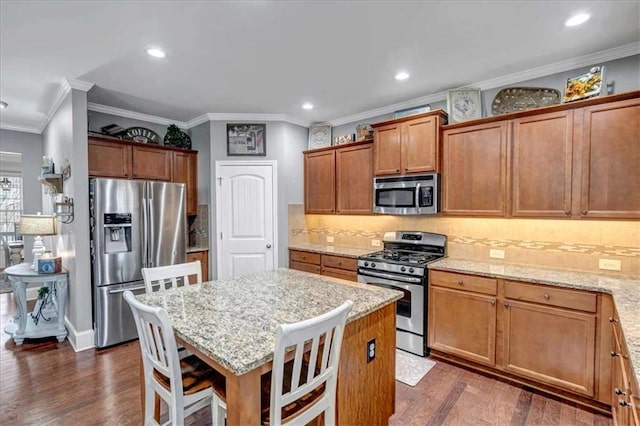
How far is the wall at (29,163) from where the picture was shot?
15.9 feet

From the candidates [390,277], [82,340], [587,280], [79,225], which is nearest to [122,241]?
[79,225]

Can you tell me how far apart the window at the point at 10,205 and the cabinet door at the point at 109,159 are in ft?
15.7

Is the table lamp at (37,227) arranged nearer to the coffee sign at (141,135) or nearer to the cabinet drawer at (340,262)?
the coffee sign at (141,135)

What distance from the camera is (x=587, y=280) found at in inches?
93.5

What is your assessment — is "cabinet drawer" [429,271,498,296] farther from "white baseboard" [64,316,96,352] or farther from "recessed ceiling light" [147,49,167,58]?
"white baseboard" [64,316,96,352]

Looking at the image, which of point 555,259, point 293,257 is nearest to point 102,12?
point 293,257

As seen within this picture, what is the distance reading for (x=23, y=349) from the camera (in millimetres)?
3242

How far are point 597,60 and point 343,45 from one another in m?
2.14

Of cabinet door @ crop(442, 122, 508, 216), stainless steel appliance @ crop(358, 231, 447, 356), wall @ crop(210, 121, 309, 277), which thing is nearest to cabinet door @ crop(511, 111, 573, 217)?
cabinet door @ crop(442, 122, 508, 216)

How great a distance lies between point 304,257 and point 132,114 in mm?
2991

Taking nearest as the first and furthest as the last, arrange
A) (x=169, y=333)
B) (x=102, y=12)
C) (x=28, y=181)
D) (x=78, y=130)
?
(x=169, y=333), (x=102, y=12), (x=78, y=130), (x=28, y=181)

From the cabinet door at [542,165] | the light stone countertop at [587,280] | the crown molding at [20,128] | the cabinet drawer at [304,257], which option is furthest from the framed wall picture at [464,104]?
the crown molding at [20,128]

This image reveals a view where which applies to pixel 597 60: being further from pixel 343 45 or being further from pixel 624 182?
pixel 343 45

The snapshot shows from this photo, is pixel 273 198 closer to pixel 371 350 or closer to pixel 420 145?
pixel 420 145
